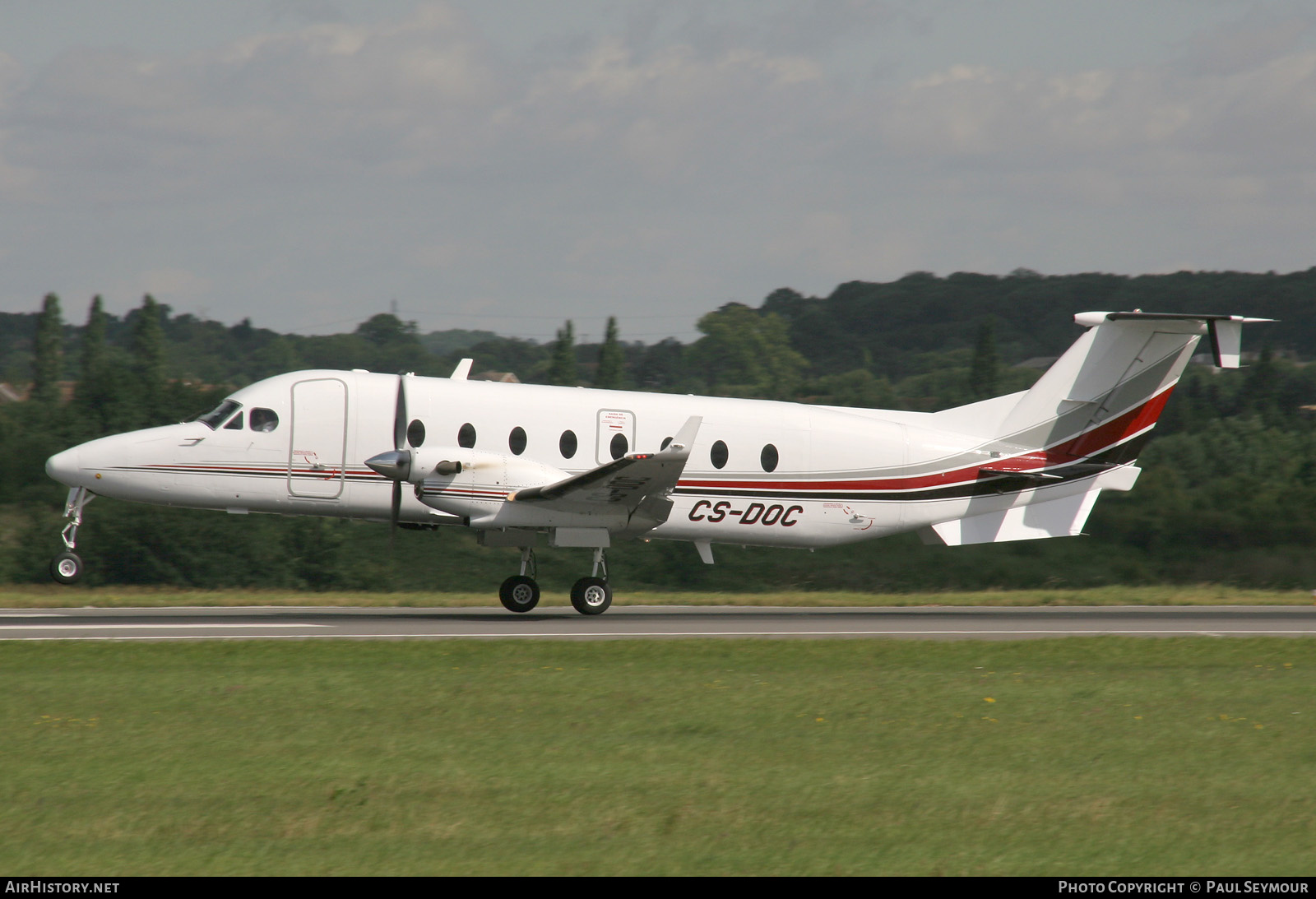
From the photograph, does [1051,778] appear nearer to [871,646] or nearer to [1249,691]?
[1249,691]

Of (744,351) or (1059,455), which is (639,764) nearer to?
(1059,455)

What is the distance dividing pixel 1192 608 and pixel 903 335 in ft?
415

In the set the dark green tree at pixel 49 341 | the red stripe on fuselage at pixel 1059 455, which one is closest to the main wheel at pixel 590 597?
the red stripe on fuselage at pixel 1059 455

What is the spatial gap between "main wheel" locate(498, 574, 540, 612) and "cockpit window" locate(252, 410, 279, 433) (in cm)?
433

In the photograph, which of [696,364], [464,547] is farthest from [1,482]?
[696,364]

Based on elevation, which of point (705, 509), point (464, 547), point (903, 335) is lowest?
point (464, 547)

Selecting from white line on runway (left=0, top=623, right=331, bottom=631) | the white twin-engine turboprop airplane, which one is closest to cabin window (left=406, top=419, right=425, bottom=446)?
the white twin-engine turboprop airplane

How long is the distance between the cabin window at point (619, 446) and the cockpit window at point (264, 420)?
517cm

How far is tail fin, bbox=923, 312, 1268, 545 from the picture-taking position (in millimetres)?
21344

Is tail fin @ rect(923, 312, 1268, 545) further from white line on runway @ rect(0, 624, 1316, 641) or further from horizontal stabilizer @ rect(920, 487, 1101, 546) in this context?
white line on runway @ rect(0, 624, 1316, 641)

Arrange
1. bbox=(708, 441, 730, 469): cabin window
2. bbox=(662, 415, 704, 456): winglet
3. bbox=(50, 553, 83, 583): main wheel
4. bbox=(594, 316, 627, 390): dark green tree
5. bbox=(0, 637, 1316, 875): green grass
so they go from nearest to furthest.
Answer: bbox=(0, 637, 1316, 875): green grass → bbox=(662, 415, 704, 456): winglet → bbox=(50, 553, 83, 583): main wheel → bbox=(708, 441, 730, 469): cabin window → bbox=(594, 316, 627, 390): dark green tree

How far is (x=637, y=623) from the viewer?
61.0 ft

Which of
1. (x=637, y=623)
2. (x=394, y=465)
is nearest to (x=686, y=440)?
(x=637, y=623)

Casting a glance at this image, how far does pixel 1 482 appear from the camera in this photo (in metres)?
36.4
